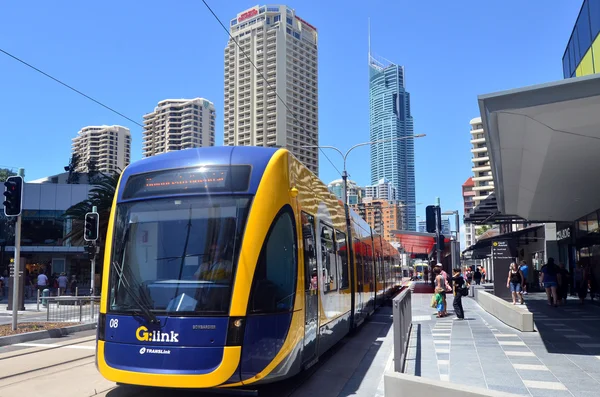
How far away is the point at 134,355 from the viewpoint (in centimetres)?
627

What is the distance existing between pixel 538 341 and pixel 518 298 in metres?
10.2

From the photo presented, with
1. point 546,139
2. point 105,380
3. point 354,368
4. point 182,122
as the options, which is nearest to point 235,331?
point 105,380

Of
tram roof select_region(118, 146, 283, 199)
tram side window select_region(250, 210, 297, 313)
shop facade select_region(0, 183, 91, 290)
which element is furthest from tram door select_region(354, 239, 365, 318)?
shop facade select_region(0, 183, 91, 290)

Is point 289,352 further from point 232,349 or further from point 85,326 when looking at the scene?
point 85,326

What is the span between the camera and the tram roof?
6.99m

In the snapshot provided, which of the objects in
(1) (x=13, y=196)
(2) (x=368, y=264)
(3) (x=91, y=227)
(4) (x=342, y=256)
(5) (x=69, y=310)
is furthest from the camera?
(3) (x=91, y=227)

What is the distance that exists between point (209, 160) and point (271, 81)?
13820 cm

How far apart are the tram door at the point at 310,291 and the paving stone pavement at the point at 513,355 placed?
163 cm

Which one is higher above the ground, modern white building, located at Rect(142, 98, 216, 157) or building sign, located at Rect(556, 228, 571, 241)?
modern white building, located at Rect(142, 98, 216, 157)

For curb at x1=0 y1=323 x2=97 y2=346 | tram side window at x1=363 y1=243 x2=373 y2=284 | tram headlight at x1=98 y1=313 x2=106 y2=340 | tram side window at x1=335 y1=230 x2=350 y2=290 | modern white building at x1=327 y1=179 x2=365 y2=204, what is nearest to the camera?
tram headlight at x1=98 y1=313 x2=106 y2=340

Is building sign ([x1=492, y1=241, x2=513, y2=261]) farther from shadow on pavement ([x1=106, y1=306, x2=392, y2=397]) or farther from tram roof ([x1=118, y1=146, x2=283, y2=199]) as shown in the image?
tram roof ([x1=118, y1=146, x2=283, y2=199])

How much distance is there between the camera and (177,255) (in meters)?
6.53

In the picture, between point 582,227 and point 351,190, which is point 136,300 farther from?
point 351,190

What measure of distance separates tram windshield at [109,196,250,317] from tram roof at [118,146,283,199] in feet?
1.61
